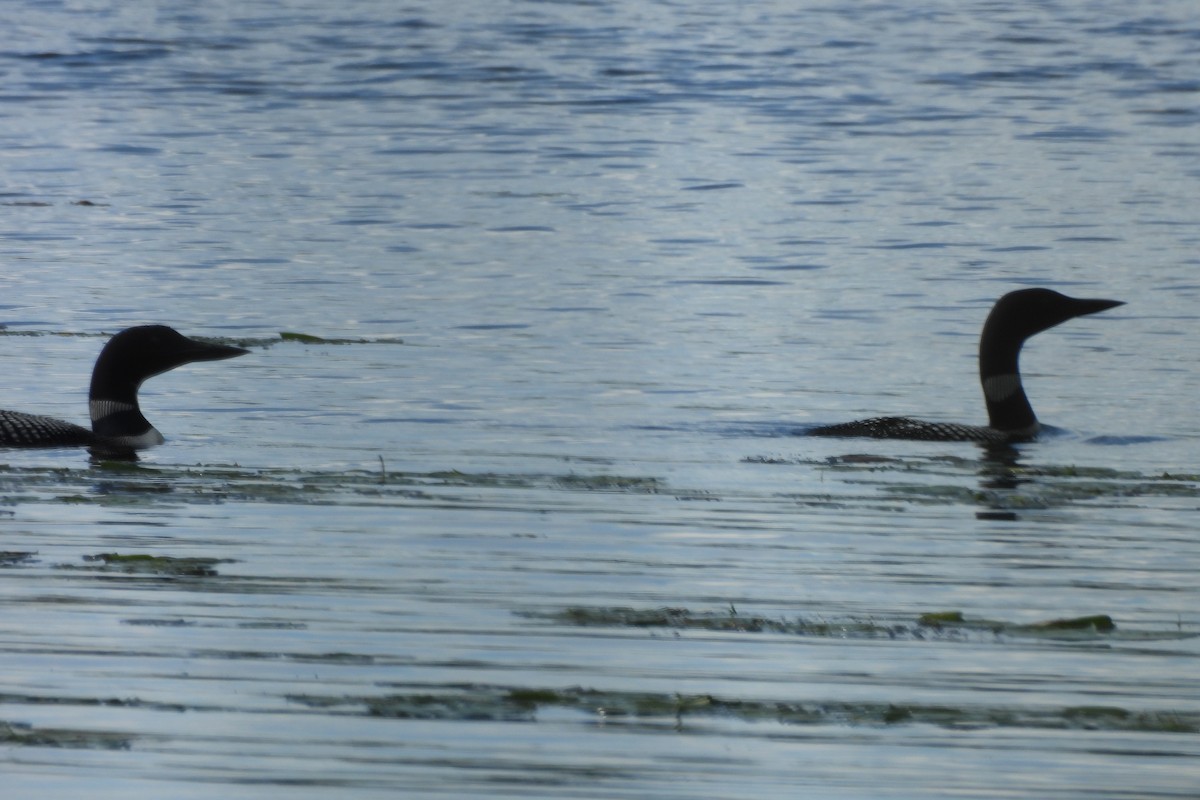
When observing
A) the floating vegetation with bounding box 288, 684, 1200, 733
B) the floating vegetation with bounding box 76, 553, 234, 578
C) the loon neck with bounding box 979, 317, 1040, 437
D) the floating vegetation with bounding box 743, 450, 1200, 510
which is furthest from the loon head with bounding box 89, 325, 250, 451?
the floating vegetation with bounding box 288, 684, 1200, 733

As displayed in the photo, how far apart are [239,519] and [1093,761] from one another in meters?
3.35

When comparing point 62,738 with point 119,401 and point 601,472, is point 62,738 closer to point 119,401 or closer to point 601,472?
point 601,472

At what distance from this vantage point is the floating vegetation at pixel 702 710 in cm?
474

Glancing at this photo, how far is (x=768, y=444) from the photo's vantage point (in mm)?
9164

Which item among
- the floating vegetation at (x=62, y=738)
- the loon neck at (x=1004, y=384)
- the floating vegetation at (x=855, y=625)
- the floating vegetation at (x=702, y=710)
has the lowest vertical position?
the loon neck at (x=1004, y=384)

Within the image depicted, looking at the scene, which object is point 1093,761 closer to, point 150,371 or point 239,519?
point 239,519

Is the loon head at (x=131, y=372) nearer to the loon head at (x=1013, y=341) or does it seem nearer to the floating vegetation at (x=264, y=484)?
the floating vegetation at (x=264, y=484)

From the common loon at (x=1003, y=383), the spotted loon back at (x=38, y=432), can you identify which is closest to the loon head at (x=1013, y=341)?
the common loon at (x=1003, y=383)

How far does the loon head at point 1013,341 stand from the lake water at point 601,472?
26 cm

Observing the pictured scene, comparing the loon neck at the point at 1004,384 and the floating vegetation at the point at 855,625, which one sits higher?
the floating vegetation at the point at 855,625

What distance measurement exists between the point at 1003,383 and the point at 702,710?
545 cm

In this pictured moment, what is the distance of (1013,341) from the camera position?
1023 centimetres

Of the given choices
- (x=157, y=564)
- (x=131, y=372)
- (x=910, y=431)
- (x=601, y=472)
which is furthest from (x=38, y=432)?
(x=910, y=431)

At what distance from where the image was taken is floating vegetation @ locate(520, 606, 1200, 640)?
5.58 meters
